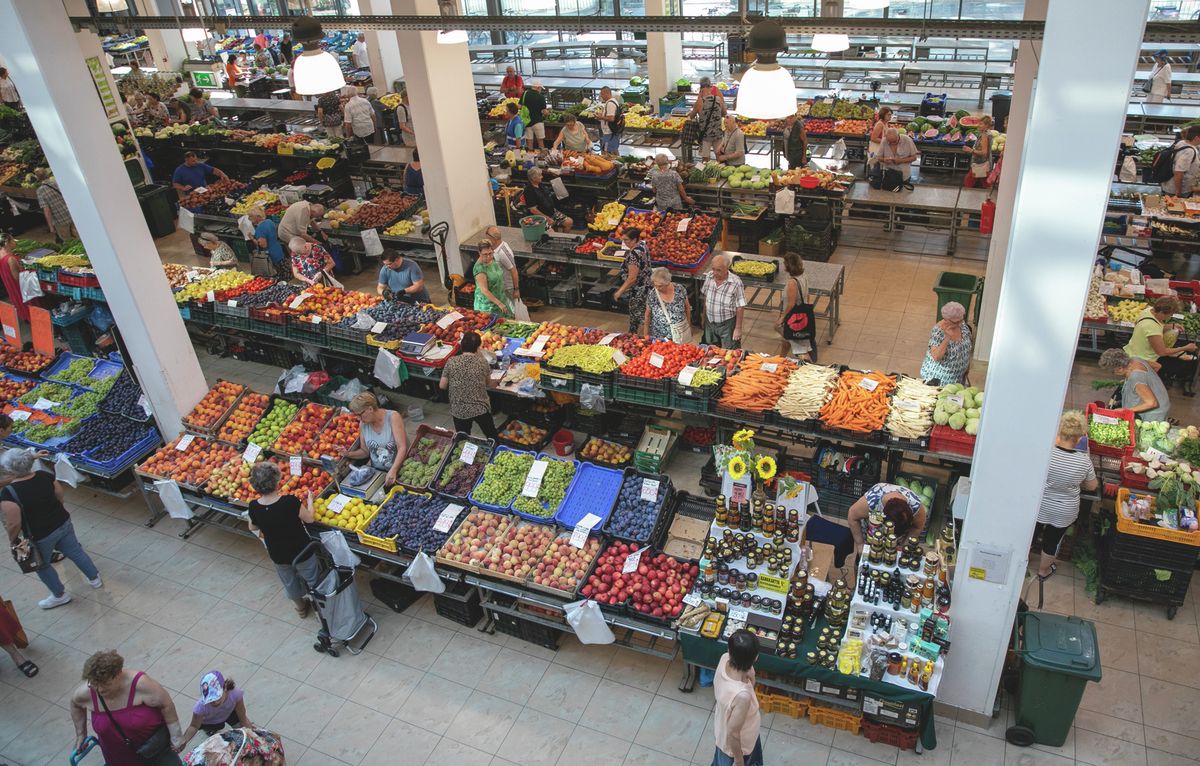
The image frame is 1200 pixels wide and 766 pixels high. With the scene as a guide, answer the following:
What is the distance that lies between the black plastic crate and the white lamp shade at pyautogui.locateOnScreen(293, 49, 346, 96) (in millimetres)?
3894

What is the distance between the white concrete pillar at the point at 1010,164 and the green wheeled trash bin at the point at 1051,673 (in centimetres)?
393

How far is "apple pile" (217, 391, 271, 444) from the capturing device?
27.1 ft

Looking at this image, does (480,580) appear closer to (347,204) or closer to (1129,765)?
(1129,765)

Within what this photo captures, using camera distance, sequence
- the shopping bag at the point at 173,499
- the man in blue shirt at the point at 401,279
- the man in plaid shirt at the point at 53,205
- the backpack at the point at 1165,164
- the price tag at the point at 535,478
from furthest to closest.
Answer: the man in plaid shirt at the point at 53,205
the backpack at the point at 1165,164
the man in blue shirt at the point at 401,279
the shopping bag at the point at 173,499
the price tag at the point at 535,478

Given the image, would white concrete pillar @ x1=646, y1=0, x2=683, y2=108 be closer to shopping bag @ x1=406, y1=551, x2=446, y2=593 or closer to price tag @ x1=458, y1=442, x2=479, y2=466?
price tag @ x1=458, y1=442, x2=479, y2=466

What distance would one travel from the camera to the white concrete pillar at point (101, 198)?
6.99 metres

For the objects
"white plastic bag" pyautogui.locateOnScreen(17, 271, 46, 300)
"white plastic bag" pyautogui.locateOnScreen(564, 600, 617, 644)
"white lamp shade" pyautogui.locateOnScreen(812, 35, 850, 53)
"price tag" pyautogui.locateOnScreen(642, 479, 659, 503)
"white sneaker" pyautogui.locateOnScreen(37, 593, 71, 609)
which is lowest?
"white sneaker" pyautogui.locateOnScreen(37, 593, 71, 609)

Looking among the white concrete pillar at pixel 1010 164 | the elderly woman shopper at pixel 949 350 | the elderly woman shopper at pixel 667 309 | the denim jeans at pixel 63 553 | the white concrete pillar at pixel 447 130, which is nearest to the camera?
the denim jeans at pixel 63 553

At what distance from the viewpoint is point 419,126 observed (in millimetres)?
11070

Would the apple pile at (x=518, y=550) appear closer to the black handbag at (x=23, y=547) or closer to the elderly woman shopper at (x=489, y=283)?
the elderly woman shopper at (x=489, y=283)

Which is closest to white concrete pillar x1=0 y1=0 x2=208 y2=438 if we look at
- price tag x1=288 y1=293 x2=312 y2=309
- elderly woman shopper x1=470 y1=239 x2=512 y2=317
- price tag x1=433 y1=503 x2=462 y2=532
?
price tag x1=288 y1=293 x2=312 y2=309

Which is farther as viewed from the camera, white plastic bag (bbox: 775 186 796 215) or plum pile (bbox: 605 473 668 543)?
white plastic bag (bbox: 775 186 796 215)

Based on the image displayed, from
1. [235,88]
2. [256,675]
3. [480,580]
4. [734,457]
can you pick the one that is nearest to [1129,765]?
[734,457]

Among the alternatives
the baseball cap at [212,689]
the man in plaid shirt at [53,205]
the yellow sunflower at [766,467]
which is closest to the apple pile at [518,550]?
the yellow sunflower at [766,467]
